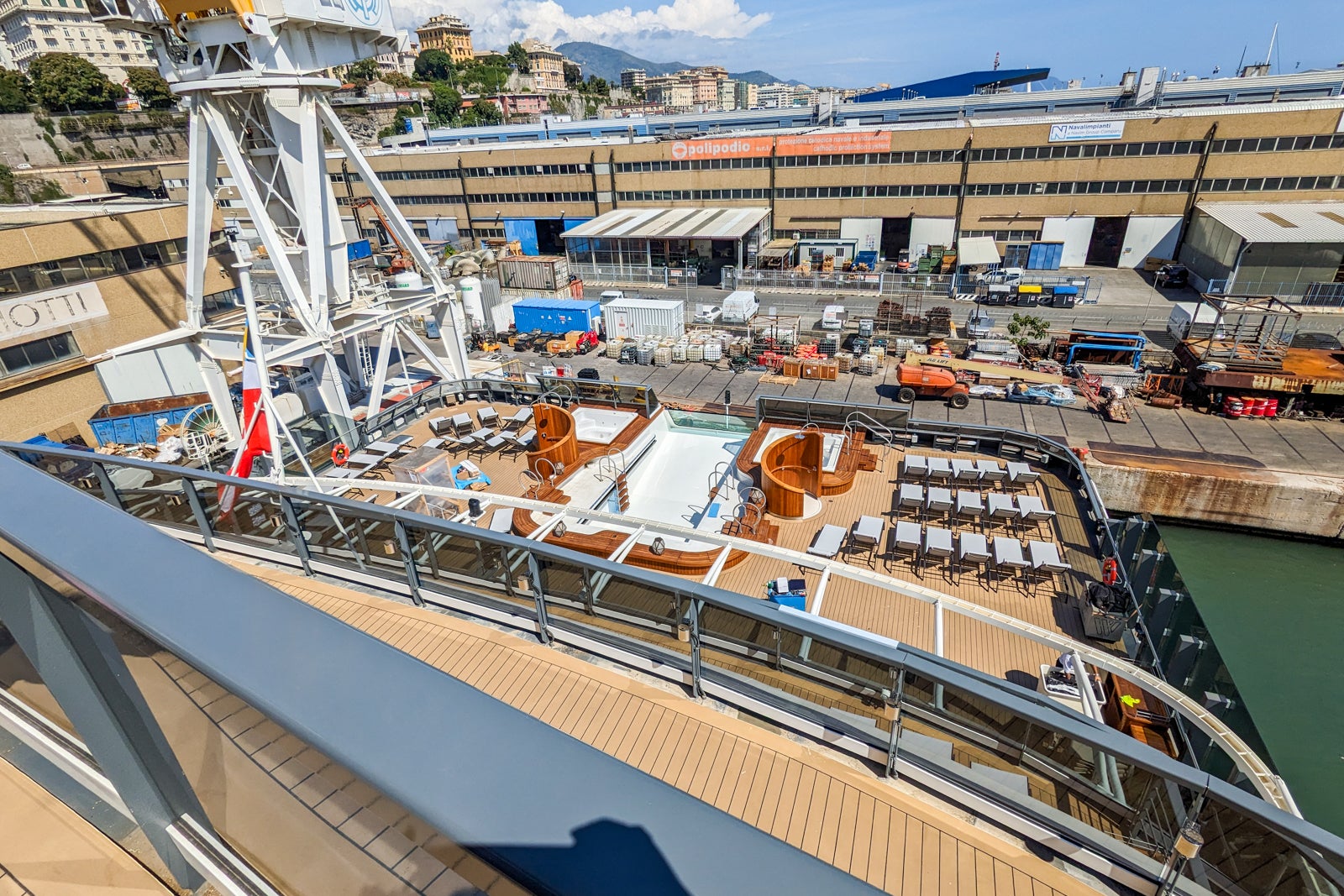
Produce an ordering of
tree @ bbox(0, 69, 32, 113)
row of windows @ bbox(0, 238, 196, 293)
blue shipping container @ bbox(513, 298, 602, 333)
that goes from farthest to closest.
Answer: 1. tree @ bbox(0, 69, 32, 113)
2. blue shipping container @ bbox(513, 298, 602, 333)
3. row of windows @ bbox(0, 238, 196, 293)

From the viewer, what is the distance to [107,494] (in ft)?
20.3

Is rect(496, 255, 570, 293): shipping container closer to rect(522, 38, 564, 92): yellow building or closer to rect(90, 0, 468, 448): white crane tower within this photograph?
rect(90, 0, 468, 448): white crane tower

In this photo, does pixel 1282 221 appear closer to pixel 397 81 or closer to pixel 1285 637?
pixel 1285 637

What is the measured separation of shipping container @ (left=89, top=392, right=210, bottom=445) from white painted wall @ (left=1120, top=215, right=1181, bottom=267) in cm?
5276

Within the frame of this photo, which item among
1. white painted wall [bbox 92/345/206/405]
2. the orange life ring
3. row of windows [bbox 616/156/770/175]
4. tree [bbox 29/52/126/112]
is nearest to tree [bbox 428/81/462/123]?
tree [bbox 29/52/126/112]

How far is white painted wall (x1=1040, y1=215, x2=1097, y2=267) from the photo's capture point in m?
42.8

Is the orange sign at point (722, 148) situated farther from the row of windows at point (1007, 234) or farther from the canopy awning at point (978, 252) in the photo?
the row of windows at point (1007, 234)

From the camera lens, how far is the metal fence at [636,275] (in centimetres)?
4538

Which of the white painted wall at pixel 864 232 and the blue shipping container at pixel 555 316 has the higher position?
the white painted wall at pixel 864 232

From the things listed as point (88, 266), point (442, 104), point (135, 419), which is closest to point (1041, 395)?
point (135, 419)

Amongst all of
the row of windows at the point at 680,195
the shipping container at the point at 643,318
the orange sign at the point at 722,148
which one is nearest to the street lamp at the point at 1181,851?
the shipping container at the point at 643,318

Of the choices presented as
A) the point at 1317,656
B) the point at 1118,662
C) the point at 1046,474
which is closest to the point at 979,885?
the point at 1118,662

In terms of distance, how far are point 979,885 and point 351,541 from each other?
5.85 meters

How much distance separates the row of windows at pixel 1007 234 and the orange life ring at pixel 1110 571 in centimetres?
3825
